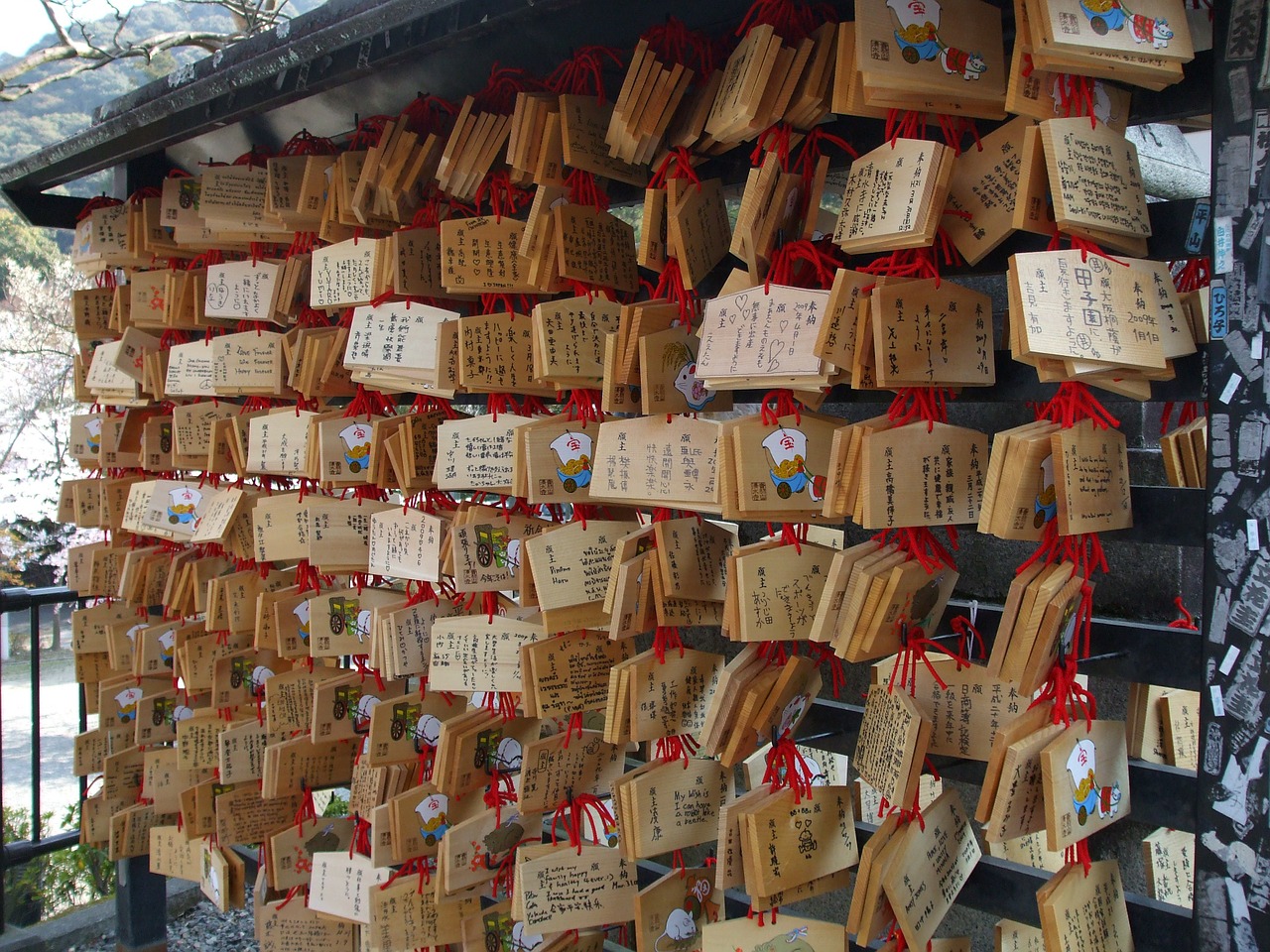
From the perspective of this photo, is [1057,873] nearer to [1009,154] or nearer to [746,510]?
[746,510]

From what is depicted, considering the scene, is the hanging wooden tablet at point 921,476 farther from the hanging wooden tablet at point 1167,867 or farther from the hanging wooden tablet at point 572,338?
the hanging wooden tablet at point 1167,867

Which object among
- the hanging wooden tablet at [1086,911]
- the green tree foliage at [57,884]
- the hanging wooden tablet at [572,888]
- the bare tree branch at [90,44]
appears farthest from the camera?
the bare tree branch at [90,44]

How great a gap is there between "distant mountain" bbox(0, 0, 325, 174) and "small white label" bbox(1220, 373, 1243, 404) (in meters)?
8.99

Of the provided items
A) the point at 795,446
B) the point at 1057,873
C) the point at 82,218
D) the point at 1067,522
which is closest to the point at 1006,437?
the point at 1067,522

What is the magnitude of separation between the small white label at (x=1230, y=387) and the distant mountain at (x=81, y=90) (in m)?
8.99

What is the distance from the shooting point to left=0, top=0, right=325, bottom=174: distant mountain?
11.1m

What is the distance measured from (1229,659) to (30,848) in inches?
139

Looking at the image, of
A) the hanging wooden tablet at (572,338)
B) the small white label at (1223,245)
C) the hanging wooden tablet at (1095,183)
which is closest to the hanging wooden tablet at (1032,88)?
the hanging wooden tablet at (1095,183)

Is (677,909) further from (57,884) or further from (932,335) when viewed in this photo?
(57,884)

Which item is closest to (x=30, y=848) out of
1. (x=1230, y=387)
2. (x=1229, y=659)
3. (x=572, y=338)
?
(x=572, y=338)

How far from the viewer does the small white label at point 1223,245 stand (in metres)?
1.15

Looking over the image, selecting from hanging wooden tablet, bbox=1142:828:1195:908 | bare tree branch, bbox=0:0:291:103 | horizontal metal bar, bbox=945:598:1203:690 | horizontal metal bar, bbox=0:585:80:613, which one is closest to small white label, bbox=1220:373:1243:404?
horizontal metal bar, bbox=945:598:1203:690

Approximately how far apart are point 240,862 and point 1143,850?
2257 millimetres

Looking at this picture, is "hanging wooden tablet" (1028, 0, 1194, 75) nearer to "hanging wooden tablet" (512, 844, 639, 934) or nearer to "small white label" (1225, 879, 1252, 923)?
"small white label" (1225, 879, 1252, 923)
